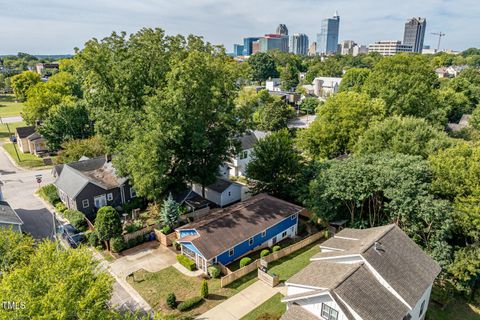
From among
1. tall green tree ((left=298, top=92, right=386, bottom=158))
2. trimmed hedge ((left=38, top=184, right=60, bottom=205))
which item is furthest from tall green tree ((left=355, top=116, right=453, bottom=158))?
trimmed hedge ((left=38, top=184, right=60, bottom=205))

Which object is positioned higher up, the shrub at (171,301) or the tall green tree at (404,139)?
the tall green tree at (404,139)

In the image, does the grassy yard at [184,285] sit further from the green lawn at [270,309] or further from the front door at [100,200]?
the front door at [100,200]

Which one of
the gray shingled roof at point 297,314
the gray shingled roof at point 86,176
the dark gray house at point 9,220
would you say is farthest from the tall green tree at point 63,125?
the gray shingled roof at point 297,314

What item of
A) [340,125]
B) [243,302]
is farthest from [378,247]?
[340,125]

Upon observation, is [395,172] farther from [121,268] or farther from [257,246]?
[121,268]

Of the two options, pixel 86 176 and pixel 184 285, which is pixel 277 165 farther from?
pixel 86 176

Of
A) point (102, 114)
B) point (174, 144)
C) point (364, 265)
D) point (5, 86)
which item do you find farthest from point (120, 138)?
point (5, 86)
